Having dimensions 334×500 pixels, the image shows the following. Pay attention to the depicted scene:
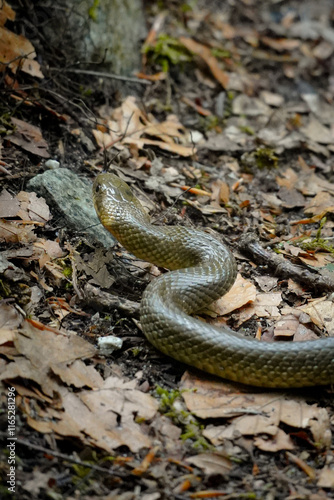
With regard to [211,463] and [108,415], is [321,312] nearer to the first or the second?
[211,463]

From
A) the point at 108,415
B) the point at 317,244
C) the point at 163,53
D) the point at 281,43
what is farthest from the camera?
the point at 281,43

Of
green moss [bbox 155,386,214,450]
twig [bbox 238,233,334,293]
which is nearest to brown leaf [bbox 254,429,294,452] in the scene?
green moss [bbox 155,386,214,450]

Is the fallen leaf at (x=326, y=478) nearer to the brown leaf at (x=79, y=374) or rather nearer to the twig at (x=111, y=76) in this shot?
the brown leaf at (x=79, y=374)

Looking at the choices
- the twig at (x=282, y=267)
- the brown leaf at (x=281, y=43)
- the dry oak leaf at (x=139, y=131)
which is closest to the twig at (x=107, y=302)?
the twig at (x=282, y=267)

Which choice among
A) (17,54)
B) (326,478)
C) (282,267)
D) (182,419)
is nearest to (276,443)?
(326,478)

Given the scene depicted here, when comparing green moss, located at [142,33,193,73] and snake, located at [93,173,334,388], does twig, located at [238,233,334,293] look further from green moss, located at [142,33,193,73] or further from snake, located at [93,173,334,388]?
green moss, located at [142,33,193,73]

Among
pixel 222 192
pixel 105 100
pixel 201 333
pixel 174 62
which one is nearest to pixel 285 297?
pixel 201 333
